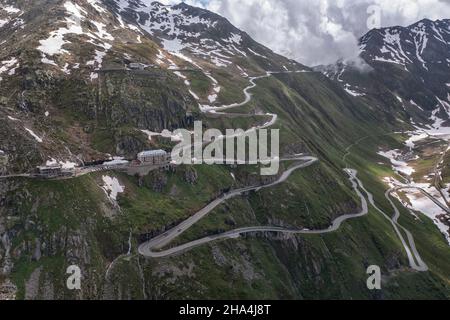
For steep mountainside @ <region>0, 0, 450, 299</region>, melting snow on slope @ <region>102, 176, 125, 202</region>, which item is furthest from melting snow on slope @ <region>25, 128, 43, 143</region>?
melting snow on slope @ <region>102, 176, 125, 202</region>

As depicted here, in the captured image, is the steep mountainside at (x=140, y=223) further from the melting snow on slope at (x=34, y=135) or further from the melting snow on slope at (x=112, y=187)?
the melting snow on slope at (x=34, y=135)

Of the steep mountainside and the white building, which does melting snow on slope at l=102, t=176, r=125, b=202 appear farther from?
the white building

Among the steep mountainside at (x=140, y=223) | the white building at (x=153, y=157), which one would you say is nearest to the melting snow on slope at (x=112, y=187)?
the steep mountainside at (x=140, y=223)

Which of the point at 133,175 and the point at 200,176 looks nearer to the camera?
the point at 133,175

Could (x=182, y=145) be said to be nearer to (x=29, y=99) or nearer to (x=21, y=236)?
(x=29, y=99)

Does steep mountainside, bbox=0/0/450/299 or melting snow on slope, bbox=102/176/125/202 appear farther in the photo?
melting snow on slope, bbox=102/176/125/202

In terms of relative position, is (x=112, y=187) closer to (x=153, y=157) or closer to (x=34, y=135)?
(x=153, y=157)
